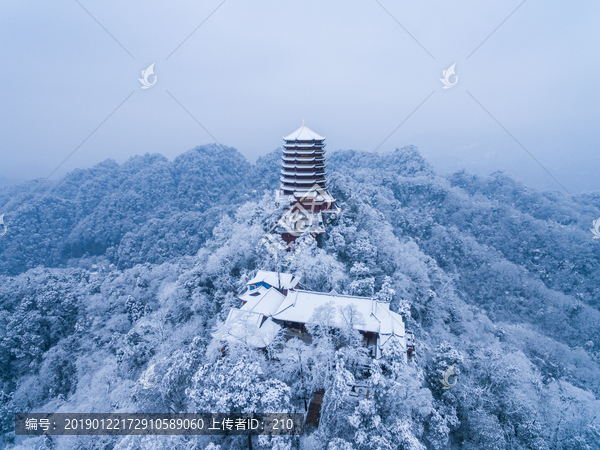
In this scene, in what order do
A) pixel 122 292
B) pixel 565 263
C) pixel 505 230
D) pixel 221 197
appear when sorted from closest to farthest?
pixel 122 292 → pixel 565 263 → pixel 505 230 → pixel 221 197

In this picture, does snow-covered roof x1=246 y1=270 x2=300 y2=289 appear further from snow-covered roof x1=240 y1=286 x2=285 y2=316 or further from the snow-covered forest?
the snow-covered forest

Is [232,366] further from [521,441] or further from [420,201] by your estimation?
[420,201]

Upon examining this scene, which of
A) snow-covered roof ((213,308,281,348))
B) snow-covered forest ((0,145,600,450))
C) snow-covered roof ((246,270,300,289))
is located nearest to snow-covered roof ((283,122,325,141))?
snow-covered forest ((0,145,600,450))

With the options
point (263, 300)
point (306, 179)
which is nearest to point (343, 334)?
point (263, 300)

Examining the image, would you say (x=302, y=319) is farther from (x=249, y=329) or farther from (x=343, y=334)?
(x=249, y=329)

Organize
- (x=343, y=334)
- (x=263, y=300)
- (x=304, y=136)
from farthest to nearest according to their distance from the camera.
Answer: (x=304, y=136) < (x=263, y=300) < (x=343, y=334)

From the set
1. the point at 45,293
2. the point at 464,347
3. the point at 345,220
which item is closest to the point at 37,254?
the point at 45,293
